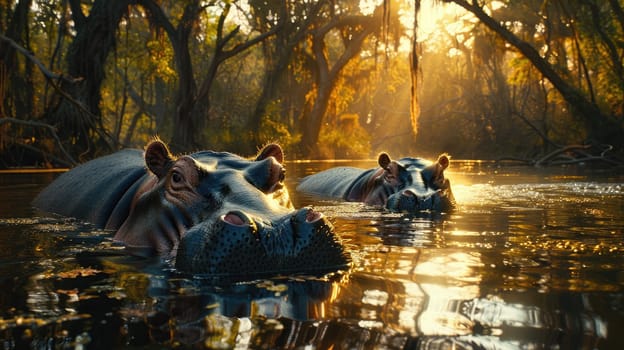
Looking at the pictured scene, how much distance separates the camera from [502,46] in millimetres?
17578

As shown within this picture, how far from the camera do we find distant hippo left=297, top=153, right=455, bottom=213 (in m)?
5.97

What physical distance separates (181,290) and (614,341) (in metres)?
1.39

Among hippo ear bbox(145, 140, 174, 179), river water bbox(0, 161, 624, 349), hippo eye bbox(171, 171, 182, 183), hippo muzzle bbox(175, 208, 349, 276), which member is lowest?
river water bbox(0, 161, 624, 349)

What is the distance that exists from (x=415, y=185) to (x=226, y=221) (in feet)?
13.0

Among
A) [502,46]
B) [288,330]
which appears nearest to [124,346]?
[288,330]

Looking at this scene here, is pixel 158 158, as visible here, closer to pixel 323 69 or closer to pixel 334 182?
pixel 334 182

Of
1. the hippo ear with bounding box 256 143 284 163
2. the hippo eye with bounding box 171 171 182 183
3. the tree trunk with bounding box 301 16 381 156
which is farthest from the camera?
the tree trunk with bounding box 301 16 381 156

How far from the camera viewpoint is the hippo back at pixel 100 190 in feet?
15.2

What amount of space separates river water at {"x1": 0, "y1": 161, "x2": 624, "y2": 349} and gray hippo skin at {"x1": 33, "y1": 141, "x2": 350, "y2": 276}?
11 centimetres

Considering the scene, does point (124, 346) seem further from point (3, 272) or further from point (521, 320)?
point (3, 272)

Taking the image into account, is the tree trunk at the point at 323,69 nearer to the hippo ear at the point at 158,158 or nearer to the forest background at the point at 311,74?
the forest background at the point at 311,74

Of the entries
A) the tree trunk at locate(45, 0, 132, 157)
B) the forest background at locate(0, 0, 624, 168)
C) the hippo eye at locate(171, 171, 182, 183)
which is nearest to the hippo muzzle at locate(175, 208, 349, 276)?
the hippo eye at locate(171, 171, 182, 183)

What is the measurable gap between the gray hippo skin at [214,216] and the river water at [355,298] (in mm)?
115

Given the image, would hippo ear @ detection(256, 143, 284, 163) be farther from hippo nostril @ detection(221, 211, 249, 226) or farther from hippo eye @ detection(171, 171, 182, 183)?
hippo nostril @ detection(221, 211, 249, 226)
